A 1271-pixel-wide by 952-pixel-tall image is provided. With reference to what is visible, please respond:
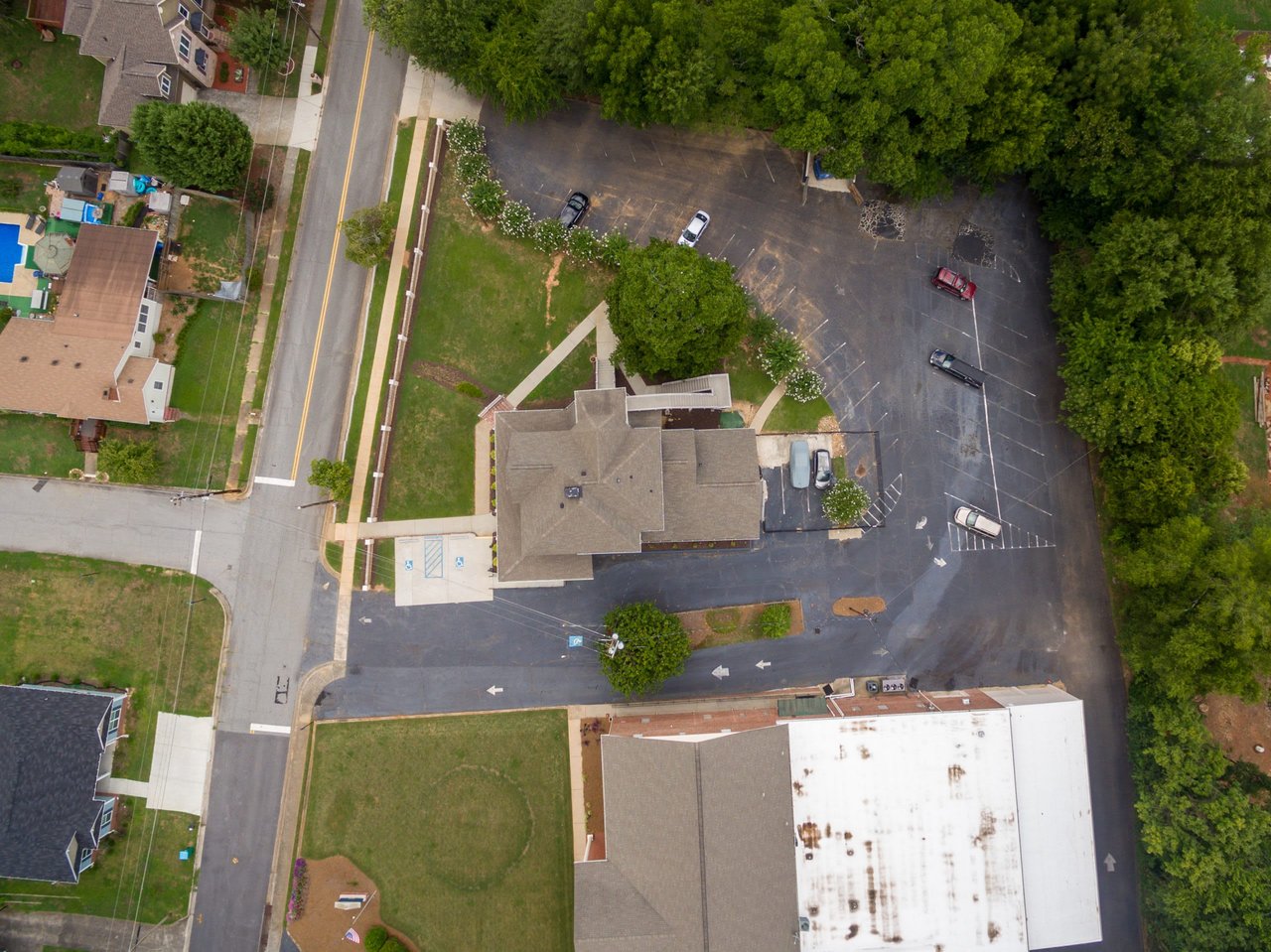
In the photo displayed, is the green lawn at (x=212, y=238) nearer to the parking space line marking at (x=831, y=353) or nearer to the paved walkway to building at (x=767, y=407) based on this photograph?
the paved walkway to building at (x=767, y=407)

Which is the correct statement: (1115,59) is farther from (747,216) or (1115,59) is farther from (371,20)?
(371,20)

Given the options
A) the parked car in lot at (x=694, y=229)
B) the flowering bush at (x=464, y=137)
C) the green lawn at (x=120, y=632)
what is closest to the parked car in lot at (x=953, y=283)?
the parked car in lot at (x=694, y=229)

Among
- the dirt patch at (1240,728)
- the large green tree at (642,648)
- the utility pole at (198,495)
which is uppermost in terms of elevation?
the utility pole at (198,495)

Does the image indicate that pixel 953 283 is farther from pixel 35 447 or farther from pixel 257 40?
pixel 35 447

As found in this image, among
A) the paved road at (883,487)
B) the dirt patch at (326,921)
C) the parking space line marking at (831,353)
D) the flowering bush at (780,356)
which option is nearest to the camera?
the dirt patch at (326,921)

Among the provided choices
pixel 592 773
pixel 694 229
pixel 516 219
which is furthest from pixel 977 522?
pixel 516 219

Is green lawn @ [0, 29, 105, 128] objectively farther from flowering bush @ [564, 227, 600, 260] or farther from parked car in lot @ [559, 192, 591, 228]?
flowering bush @ [564, 227, 600, 260]

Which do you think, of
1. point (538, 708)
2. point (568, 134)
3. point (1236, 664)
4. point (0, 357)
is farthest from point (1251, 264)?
point (0, 357)

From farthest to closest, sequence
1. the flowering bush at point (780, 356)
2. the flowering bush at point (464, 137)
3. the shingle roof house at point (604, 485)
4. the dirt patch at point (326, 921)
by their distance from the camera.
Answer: the flowering bush at point (464, 137), the flowering bush at point (780, 356), the dirt patch at point (326, 921), the shingle roof house at point (604, 485)
